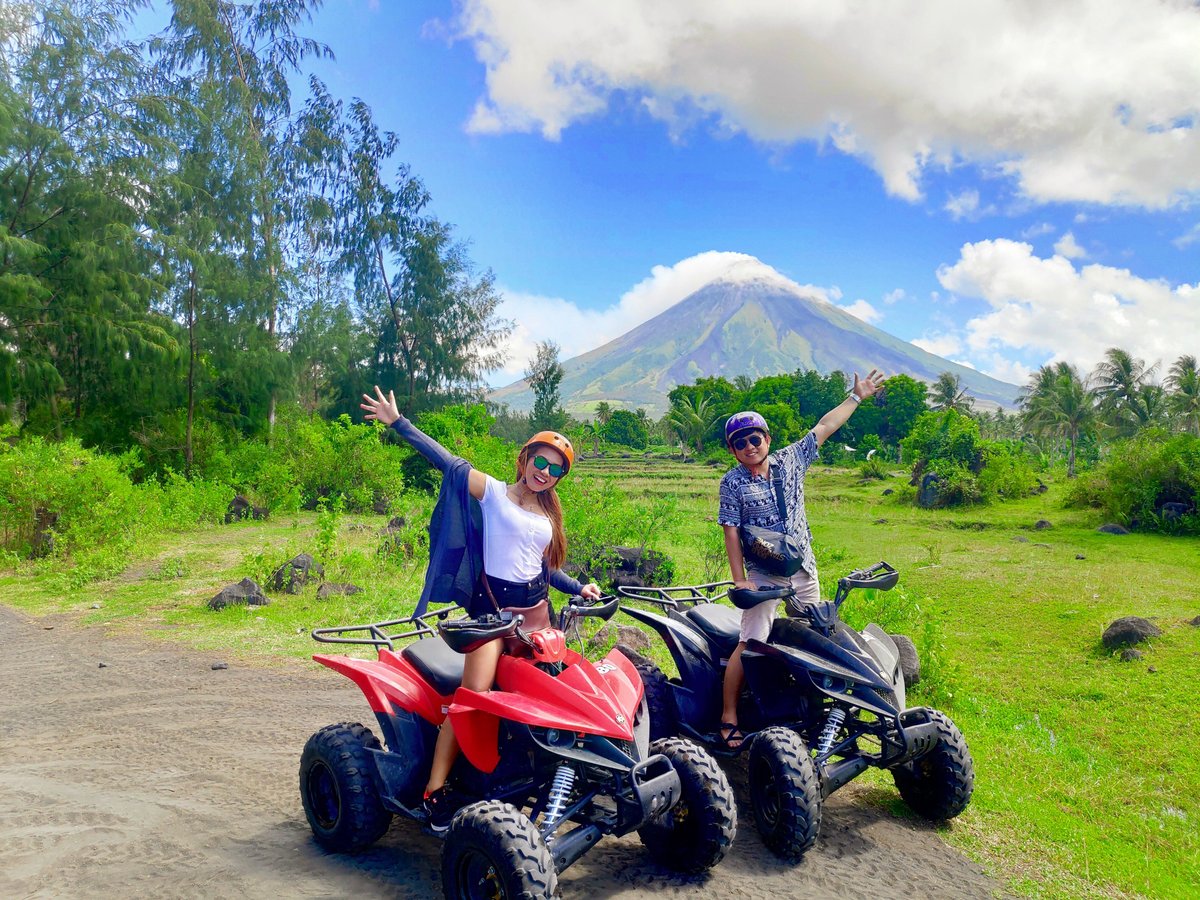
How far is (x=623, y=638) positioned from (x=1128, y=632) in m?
7.65

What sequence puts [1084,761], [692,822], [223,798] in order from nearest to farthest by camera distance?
[692,822], [223,798], [1084,761]

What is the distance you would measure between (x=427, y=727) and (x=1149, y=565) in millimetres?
19369

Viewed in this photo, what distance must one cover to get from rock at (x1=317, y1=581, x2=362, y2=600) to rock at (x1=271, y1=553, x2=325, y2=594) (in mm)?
370

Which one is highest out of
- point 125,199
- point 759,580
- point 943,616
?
point 125,199

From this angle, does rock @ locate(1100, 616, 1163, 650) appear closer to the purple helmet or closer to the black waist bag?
the black waist bag

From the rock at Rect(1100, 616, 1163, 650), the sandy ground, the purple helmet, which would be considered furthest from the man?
the rock at Rect(1100, 616, 1163, 650)

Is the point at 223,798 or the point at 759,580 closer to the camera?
the point at 223,798

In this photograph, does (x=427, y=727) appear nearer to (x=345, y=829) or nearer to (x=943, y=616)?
(x=345, y=829)

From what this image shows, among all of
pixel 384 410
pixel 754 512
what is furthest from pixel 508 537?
pixel 754 512

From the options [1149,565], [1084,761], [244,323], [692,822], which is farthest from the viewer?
[244,323]

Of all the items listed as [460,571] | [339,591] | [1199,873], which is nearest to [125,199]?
[339,591]

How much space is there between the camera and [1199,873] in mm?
4480

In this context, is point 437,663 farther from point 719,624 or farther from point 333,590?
point 333,590

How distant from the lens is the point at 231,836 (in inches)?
147
